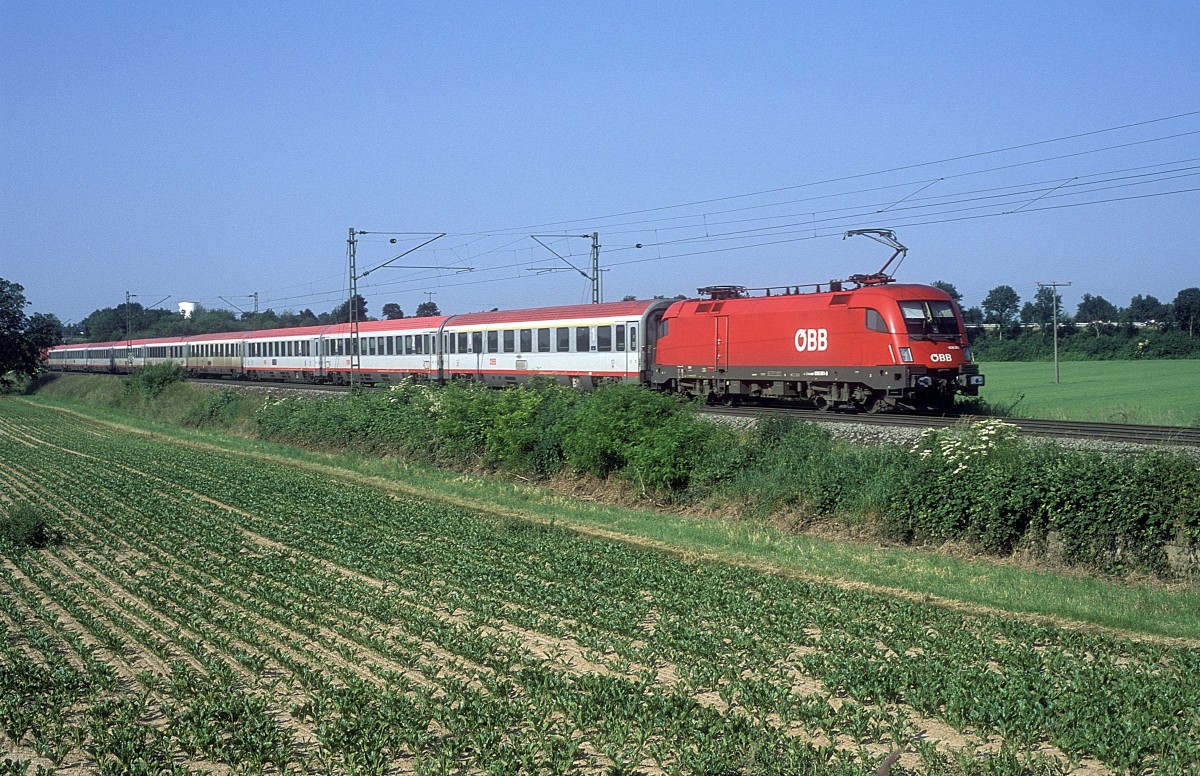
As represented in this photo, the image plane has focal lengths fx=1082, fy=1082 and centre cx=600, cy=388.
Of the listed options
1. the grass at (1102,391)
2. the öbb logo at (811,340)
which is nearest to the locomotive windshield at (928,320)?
the öbb logo at (811,340)

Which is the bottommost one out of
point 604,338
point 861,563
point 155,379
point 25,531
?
point 861,563

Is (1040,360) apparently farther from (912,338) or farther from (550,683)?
(550,683)

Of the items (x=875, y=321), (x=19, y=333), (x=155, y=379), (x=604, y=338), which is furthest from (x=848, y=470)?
(x=19, y=333)

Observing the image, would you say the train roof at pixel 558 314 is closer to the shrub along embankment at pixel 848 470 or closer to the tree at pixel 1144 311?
the shrub along embankment at pixel 848 470

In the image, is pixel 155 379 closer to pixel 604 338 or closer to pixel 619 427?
pixel 604 338

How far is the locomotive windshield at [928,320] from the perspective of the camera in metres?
26.0

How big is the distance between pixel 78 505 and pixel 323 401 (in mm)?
14718

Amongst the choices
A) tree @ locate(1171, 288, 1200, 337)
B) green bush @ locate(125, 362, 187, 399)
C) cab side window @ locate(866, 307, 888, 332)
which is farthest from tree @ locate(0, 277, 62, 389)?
tree @ locate(1171, 288, 1200, 337)

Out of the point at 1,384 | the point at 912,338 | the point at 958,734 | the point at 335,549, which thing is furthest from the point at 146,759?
the point at 1,384

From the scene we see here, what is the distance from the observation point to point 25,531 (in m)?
17.2

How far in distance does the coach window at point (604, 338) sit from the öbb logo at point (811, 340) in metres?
8.70

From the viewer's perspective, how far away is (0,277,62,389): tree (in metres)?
69.2

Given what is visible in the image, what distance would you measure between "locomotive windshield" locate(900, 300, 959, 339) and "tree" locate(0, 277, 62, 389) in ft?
204

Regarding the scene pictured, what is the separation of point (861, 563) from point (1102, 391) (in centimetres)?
3651
